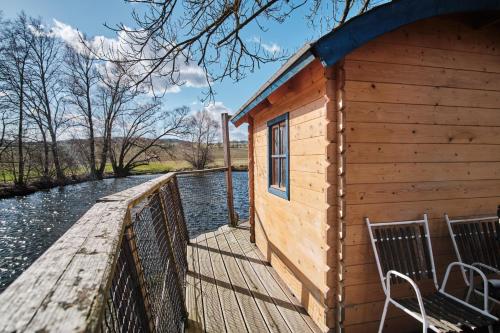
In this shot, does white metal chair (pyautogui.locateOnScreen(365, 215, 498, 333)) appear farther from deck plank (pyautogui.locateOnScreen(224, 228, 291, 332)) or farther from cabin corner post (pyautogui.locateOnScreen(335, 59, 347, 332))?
deck plank (pyautogui.locateOnScreen(224, 228, 291, 332))

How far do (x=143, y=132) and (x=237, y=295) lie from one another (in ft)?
73.6

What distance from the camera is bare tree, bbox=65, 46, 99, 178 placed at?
1783 centimetres

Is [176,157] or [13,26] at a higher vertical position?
[13,26]

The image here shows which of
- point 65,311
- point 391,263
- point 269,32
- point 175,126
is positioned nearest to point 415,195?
point 391,263

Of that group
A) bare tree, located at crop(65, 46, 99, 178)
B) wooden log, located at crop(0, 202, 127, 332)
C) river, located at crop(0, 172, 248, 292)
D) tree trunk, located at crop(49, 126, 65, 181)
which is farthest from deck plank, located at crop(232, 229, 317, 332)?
bare tree, located at crop(65, 46, 99, 178)

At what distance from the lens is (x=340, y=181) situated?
7.02ft

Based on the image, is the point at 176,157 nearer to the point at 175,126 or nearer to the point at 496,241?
the point at 175,126

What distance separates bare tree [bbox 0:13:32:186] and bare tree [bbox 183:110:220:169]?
13.6m

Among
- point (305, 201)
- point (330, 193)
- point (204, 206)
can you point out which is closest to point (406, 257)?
point (330, 193)

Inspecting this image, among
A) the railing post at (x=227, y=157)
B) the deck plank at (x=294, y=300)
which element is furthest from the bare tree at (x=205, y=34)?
the deck plank at (x=294, y=300)

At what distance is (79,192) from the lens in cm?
1434

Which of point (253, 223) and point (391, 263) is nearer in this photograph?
point (391, 263)

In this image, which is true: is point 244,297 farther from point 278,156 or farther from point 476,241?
point 476,241

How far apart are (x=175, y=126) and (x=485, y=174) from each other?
74.0ft
